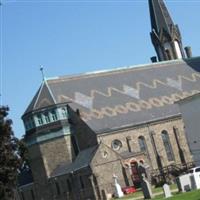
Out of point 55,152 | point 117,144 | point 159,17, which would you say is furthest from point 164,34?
point 55,152

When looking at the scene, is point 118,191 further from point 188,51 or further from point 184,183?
point 188,51

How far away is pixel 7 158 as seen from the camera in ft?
133

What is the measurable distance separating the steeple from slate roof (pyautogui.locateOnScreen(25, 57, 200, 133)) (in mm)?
10034

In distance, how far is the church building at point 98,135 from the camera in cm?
5550

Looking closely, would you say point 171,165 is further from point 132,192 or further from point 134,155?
point 132,192

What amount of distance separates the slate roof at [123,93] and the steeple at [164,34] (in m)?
10.0

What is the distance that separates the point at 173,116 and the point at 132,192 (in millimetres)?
16881

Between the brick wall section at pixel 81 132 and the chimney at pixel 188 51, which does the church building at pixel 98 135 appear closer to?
the brick wall section at pixel 81 132

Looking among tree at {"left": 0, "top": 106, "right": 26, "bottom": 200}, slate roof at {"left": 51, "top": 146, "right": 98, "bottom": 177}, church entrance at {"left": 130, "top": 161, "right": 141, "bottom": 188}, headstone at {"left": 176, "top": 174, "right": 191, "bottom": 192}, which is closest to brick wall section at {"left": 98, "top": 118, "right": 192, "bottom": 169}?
slate roof at {"left": 51, "top": 146, "right": 98, "bottom": 177}

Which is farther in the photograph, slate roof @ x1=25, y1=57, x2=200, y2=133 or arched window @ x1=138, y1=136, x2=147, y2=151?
slate roof @ x1=25, y1=57, x2=200, y2=133

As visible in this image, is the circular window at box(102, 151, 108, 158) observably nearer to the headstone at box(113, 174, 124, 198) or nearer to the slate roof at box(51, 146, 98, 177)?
the slate roof at box(51, 146, 98, 177)

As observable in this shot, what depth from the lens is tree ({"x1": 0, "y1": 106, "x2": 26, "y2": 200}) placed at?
4049 centimetres

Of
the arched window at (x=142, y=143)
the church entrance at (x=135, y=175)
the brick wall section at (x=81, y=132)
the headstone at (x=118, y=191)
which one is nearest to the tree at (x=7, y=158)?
the headstone at (x=118, y=191)

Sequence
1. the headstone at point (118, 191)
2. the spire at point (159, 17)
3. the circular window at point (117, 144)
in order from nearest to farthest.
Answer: the headstone at point (118, 191), the circular window at point (117, 144), the spire at point (159, 17)
